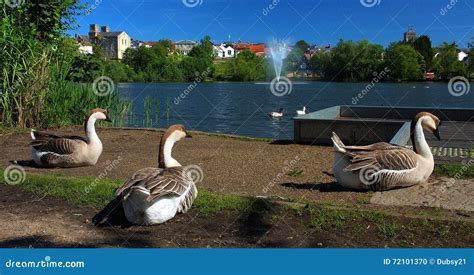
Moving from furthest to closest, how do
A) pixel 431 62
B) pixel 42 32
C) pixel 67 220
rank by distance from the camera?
pixel 431 62, pixel 42 32, pixel 67 220

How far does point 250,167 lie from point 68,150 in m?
3.38

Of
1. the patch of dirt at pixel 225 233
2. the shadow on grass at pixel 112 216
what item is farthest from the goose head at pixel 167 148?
the patch of dirt at pixel 225 233

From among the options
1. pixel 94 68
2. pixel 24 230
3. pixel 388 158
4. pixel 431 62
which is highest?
pixel 431 62

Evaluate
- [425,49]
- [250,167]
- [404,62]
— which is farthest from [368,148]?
[425,49]

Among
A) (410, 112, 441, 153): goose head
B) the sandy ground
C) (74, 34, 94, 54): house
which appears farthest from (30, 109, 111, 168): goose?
(74, 34, 94, 54): house

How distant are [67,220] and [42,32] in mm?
12042

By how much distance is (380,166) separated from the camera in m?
7.96

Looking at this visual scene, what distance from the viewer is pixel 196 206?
23.5 ft

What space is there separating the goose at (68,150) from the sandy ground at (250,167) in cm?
17

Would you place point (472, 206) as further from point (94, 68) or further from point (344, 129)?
point (94, 68)

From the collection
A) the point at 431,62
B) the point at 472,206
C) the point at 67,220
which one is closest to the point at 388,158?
the point at 472,206

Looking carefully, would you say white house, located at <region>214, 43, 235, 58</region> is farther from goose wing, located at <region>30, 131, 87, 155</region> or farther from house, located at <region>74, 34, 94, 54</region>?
goose wing, located at <region>30, 131, 87, 155</region>

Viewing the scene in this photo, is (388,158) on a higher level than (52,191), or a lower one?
higher

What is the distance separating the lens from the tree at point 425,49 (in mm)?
81375
